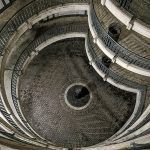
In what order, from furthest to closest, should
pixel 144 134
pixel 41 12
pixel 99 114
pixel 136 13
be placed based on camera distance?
pixel 99 114
pixel 41 12
pixel 144 134
pixel 136 13

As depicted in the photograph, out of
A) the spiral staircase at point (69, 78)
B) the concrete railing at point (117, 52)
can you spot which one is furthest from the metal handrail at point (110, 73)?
the concrete railing at point (117, 52)

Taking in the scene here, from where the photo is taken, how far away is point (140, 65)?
17.3 meters

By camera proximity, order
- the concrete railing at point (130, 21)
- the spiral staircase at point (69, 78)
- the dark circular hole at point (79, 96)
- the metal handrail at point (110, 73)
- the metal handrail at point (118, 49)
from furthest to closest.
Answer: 1. the dark circular hole at point (79, 96)
2. the metal handrail at point (110, 73)
3. the spiral staircase at point (69, 78)
4. the metal handrail at point (118, 49)
5. the concrete railing at point (130, 21)

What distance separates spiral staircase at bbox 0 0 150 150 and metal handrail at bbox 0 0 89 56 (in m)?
0.06

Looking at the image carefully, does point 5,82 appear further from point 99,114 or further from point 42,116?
point 99,114

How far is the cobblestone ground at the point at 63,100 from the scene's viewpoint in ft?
76.8

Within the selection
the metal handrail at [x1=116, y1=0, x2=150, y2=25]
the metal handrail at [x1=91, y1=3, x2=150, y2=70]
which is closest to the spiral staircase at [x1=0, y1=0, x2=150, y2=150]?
the metal handrail at [x1=91, y1=3, x2=150, y2=70]

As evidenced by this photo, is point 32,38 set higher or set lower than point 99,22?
higher

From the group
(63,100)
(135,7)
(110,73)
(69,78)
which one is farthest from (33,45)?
(135,7)

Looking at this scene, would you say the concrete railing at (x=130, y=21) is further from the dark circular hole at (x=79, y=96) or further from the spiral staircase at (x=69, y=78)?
the dark circular hole at (x=79, y=96)

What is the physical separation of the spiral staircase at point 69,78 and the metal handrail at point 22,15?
55mm

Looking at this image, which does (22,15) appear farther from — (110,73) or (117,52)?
(117,52)

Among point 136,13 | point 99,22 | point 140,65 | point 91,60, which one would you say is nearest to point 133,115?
point 91,60

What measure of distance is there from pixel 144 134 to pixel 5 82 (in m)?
9.17
